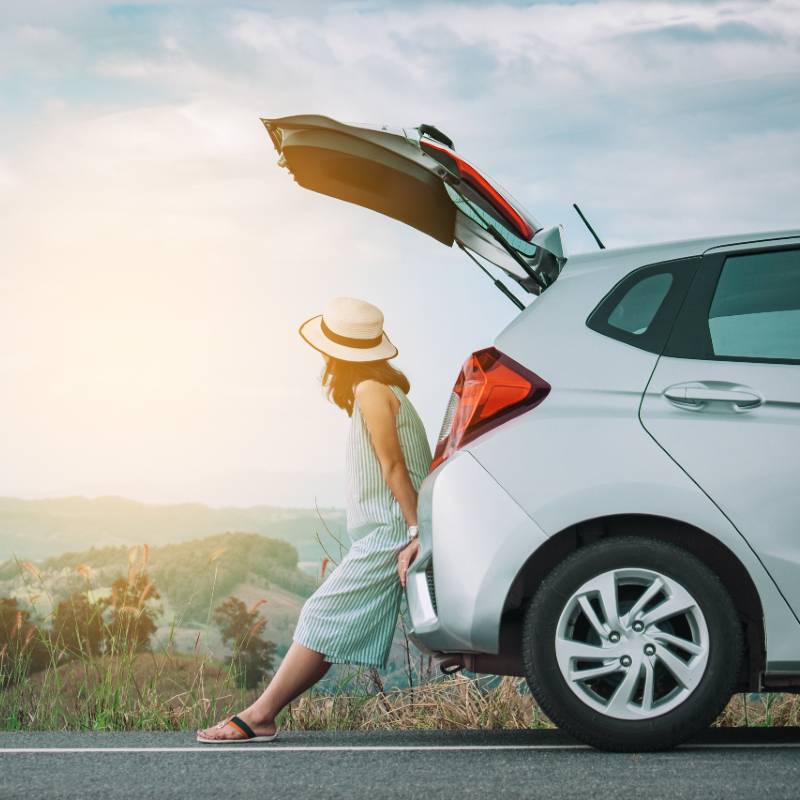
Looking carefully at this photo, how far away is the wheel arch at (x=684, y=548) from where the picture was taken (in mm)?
4055

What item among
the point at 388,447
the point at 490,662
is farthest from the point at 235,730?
the point at 388,447

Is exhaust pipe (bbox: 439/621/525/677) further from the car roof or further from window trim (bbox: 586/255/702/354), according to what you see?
the car roof

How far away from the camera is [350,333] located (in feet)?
16.0

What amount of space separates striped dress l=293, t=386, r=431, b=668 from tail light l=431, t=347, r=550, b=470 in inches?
26.7

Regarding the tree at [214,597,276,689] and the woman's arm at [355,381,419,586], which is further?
the tree at [214,597,276,689]

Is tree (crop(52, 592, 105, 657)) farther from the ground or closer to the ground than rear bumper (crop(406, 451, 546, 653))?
closer to the ground

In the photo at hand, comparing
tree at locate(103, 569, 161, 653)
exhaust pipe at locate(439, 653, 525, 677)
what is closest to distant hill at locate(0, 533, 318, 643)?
tree at locate(103, 569, 161, 653)

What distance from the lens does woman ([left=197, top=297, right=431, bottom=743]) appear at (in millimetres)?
4730

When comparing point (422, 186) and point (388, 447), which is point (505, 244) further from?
point (388, 447)

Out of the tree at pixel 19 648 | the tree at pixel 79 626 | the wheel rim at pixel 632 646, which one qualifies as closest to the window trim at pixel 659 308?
the wheel rim at pixel 632 646

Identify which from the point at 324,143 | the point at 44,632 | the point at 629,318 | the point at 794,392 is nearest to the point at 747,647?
the point at 794,392

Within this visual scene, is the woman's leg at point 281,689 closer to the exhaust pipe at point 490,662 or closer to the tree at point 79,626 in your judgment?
the exhaust pipe at point 490,662

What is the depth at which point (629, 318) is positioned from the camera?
4156 mm

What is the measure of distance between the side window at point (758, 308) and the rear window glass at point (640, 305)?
183 mm
